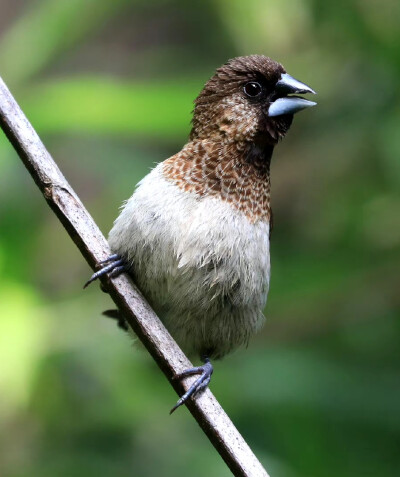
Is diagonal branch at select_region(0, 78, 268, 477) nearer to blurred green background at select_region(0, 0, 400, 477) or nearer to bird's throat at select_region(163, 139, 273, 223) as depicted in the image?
bird's throat at select_region(163, 139, 273, 223)

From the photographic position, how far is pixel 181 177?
126 inches

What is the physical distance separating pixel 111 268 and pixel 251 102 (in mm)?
827

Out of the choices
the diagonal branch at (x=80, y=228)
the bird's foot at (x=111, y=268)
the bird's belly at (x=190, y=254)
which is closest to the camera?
the diagonal branch at (x=80, y=228)

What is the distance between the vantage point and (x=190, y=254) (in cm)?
306

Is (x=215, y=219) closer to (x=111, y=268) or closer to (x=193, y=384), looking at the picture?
(x=111, y=268)

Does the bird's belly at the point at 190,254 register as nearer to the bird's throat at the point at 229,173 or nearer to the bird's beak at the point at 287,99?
the bird's throat at the point at 229,173

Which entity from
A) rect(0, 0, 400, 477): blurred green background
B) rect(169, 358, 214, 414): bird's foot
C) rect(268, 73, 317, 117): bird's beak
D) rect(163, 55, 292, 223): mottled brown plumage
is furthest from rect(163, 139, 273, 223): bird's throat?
rect(169, 358, 214, 414): bird's foot

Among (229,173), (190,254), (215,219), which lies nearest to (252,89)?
(229,173)

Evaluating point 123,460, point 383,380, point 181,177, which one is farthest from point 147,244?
point 383,380

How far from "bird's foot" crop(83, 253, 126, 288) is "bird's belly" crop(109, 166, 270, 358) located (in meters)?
0.05

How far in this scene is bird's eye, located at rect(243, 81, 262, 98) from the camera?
330 cm

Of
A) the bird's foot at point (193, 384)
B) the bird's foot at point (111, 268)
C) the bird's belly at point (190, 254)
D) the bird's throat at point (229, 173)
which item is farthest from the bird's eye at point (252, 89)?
the bird's foot at point (193, 384)

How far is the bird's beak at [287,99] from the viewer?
320 cm

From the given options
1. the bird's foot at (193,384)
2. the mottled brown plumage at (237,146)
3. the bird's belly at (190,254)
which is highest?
the mottled brown plumage at (237,146)
